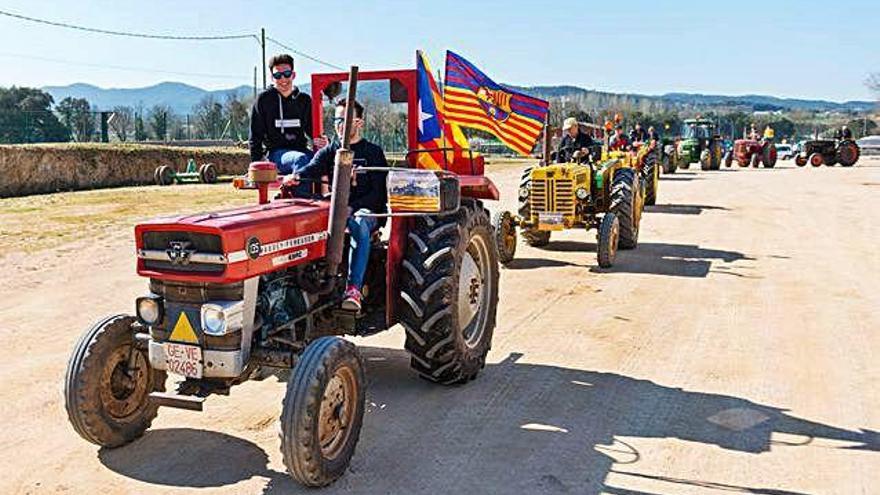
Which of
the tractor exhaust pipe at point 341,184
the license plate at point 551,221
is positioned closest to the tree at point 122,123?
the license plate at point 551,221

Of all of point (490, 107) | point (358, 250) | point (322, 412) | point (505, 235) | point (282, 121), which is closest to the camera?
point (322, 412)

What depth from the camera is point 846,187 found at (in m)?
24.2

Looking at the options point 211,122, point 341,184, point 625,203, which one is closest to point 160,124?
point 211,122

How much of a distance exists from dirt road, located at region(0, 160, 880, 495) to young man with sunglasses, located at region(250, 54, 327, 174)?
1735mm

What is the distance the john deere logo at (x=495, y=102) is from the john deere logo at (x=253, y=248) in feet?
11.2

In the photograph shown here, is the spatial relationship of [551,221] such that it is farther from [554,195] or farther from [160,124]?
[160,124]

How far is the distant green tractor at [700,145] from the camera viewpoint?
3288 cm

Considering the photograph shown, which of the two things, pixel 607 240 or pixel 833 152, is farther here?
pixel 833 152

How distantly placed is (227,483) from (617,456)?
213 centimetres

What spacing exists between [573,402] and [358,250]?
70.0 inches

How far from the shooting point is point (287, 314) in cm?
480

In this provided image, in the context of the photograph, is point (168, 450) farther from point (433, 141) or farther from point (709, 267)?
point (709, 267)

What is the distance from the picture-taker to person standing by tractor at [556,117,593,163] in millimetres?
12453

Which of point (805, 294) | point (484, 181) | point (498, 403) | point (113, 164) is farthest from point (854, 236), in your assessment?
point (113, 164)
